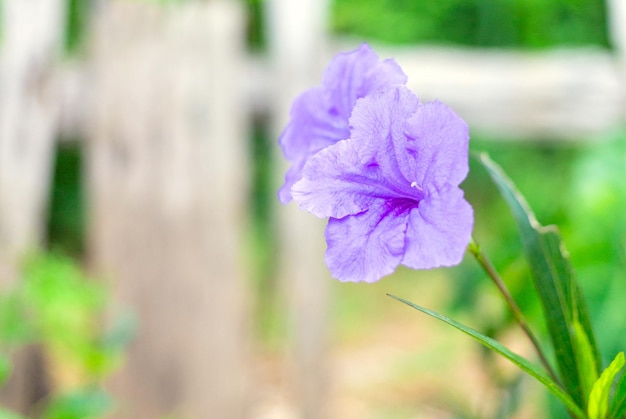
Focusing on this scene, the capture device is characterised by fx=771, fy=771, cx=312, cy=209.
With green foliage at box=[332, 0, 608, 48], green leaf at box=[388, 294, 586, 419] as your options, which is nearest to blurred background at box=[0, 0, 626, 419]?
green foliage at box=[332, 0, 608, 48]

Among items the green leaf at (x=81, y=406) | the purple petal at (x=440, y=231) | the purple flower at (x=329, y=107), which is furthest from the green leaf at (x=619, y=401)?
the green leaf at (x=81, y=406)

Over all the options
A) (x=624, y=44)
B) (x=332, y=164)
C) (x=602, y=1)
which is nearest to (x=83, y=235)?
(x=624, y=44)

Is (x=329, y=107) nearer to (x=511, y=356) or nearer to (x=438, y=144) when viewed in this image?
(x=438, y=144)

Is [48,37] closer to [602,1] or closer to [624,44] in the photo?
[624,44]

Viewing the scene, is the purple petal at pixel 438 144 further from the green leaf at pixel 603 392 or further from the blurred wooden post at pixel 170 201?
the blurred wooden post at pixel 170 201

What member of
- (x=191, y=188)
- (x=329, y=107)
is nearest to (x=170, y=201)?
(x=191, y=188)

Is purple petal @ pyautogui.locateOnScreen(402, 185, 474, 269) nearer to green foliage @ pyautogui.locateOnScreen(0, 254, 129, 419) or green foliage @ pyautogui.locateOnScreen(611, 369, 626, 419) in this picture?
green foliage @ pyautogui.locateOnScreen(611, 369, 626, 419)
